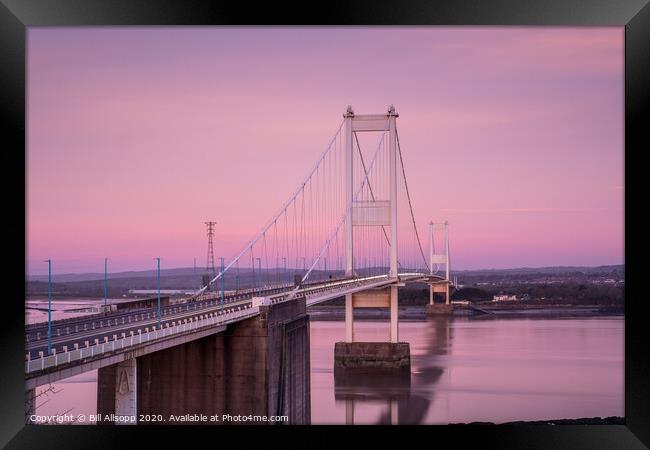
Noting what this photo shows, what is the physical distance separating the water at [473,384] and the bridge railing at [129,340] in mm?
7999

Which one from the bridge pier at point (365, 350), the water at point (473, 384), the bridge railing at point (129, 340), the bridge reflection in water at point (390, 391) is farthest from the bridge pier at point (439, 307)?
the bridge railing at point (129, 340)

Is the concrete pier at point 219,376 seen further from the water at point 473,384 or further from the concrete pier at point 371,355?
the concrete pier at point 371,355

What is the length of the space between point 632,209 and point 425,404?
17.9 metres

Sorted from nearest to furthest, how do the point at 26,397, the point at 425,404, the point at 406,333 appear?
1. the point at 26,397
2. the point at 425,404
3. the point at 406,333

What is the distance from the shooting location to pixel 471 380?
1283 inches

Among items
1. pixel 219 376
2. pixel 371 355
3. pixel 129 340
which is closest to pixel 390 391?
pixel 371 355

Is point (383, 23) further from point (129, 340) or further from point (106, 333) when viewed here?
point (106, 333)

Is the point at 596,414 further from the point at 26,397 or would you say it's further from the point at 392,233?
the point at 26,397

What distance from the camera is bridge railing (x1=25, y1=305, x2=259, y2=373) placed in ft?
30.2

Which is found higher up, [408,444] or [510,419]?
[408,444]

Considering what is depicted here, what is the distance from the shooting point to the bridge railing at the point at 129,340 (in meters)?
9.20

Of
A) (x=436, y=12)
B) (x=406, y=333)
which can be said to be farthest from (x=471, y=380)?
(x=436, y=12)

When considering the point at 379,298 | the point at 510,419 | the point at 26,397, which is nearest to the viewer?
the point at 26,397

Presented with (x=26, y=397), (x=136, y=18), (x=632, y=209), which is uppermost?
(x=136, y=18)
